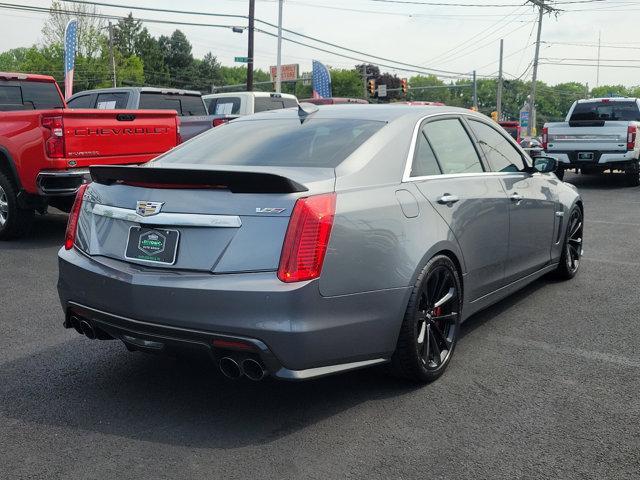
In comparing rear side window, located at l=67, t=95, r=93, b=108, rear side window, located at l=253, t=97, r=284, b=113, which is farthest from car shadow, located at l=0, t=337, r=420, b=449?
rear side window, located at l=253, t=97, r=284, b=113

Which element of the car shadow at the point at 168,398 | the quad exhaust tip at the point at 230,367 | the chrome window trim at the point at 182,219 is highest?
the chrome window trim at the point at 182,219

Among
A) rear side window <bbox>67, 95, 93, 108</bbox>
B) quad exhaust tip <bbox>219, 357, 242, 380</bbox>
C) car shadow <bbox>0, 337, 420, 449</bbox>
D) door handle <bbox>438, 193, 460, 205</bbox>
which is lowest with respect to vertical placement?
car shadow <bbox>0, 337, 420, 449</bbox>

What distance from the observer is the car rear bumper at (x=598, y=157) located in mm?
15141

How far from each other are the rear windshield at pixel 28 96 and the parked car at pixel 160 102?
140cm

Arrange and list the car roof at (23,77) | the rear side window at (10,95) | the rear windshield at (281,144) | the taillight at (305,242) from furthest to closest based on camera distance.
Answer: the car roof at (23,77) < the rear side window at (10,95) < the rear windshield at (281,144) < the taillight at (305,242)

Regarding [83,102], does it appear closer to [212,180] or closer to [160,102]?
[160,102]

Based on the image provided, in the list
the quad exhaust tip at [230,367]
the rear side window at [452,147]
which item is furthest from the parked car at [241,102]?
the quad exhaust tip at [230,367]

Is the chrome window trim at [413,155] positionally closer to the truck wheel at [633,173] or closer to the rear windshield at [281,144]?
the rear windshield at [281,144]

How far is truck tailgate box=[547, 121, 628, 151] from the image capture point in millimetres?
15156

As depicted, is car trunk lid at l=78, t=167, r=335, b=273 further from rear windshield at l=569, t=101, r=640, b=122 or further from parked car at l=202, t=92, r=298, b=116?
rear windshield at l=569, t=101, r=640, b=122

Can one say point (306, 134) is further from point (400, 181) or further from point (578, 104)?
point (578, 104)

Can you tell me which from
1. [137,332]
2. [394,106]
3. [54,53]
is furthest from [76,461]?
[54,53]

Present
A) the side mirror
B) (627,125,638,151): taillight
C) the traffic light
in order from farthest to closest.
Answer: the traffic light
(627,125,638,151): taillight
the side mirror

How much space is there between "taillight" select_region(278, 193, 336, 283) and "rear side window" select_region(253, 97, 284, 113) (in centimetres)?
1108
